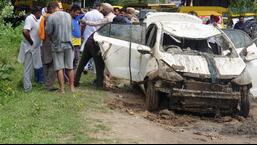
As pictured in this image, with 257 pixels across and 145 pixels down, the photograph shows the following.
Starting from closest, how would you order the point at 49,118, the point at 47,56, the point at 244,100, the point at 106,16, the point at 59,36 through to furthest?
the point at 49,118 < the point at 244,100 < the point at 59,36 < the point at 47,56 < the point at 106,16

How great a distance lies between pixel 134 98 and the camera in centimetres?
1154

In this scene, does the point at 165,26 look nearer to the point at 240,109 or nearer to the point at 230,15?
the point at 240,109

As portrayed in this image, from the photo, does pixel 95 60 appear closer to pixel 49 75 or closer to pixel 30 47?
pixel 49 75

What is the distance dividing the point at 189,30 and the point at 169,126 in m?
2.71

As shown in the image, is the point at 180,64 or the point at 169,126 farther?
the point at 180,64

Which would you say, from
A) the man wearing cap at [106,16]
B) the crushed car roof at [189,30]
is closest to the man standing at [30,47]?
the man wearing cap at [106,16]

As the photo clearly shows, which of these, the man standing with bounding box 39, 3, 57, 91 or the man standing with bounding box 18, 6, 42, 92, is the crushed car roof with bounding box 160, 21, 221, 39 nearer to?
the man standing with bounding box 39, 3, 57, 91

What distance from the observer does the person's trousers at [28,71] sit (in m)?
11.2

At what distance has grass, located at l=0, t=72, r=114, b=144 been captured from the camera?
23.8ft

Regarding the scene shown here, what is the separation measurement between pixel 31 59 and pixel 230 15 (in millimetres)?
15213

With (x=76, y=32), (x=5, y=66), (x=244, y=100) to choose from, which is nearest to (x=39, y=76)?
(x=5, y=66)

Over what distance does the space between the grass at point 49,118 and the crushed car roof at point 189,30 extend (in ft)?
6.19

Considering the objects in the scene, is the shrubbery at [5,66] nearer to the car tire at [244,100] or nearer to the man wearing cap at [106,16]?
the man wearing cap at [106,16]

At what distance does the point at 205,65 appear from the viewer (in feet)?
32.0
